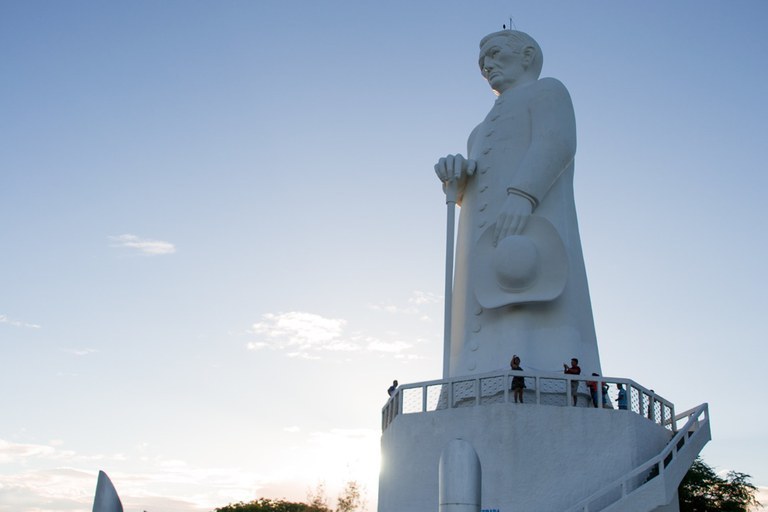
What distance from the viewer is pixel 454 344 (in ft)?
62.5

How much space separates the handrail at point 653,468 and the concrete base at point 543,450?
316 millimetres

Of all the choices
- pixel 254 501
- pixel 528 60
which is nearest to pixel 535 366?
pixel 528 60

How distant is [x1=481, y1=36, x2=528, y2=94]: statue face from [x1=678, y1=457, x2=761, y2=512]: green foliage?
13981 millimetres

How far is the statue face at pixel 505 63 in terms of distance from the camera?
67.7 feet

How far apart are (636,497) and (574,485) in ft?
4.40

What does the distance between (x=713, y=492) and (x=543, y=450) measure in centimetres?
1552

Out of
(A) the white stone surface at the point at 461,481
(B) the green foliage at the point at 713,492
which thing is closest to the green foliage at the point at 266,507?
(B) the green foliage at the point at 713,492

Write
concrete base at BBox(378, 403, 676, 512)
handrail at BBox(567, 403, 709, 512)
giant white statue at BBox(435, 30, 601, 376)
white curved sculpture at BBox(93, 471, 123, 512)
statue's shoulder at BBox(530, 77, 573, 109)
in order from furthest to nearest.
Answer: statue's shoulder at BBox(530, 77, 573, 109) → giant white statue at BBox(435, 30, 601, 376) → concrete base at BBox(378, 403, 676, 512) → handrail at BBox(567, 403, 709, 512) → white curved sculpture at BBox(93, 471, 123, 512)

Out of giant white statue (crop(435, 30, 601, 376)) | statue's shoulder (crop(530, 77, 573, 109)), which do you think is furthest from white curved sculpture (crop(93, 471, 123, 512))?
statue's shoulder (crop(530, 77, 573, 109))

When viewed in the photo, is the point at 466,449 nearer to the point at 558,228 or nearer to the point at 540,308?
the point at 540,308

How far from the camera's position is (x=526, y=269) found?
17.5 metres

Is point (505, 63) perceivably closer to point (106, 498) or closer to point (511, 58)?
point (511, 58)

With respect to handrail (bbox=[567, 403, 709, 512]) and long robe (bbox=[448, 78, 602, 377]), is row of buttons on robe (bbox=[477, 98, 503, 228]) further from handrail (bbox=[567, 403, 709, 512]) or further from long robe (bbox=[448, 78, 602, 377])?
handrail (bbox=[567, 403, 709, 512])

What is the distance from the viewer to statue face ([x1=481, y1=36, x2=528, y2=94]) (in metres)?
20.6
